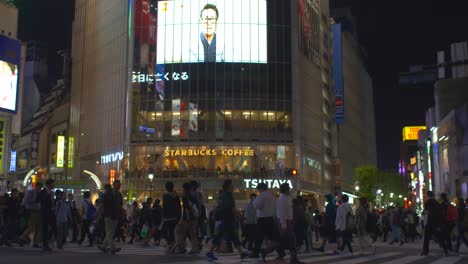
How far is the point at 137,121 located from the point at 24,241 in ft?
147

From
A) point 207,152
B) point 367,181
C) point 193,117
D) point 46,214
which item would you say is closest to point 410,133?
point 367,181

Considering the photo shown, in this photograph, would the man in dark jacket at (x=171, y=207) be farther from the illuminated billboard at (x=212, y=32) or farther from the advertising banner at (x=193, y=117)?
the illuminated billboard at (x=212, y=32)

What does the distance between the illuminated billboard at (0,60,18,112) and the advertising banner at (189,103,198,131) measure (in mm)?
17647

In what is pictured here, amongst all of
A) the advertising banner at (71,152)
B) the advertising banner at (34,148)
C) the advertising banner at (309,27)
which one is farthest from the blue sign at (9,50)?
the advertising banner at (34,148)

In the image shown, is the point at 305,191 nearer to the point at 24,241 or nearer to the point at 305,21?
the point at 305,21

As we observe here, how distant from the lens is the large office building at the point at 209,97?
58.2 m

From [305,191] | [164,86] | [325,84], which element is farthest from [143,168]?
[325,84]

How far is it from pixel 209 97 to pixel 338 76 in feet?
92.5

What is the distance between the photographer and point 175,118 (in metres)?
59.1

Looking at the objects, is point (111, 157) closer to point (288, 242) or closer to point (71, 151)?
point (71, 151)

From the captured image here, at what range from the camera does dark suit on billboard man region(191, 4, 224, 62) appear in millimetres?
60375

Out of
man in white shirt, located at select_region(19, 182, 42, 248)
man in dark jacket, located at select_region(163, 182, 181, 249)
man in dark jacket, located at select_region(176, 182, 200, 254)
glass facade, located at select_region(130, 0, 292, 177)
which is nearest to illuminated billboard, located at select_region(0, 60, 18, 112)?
glass facade, located at select_region(130, 0, 292, 177)

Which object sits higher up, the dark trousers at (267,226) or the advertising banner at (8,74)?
the advertising banner at (8,74)

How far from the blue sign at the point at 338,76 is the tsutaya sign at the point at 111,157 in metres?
33.4
